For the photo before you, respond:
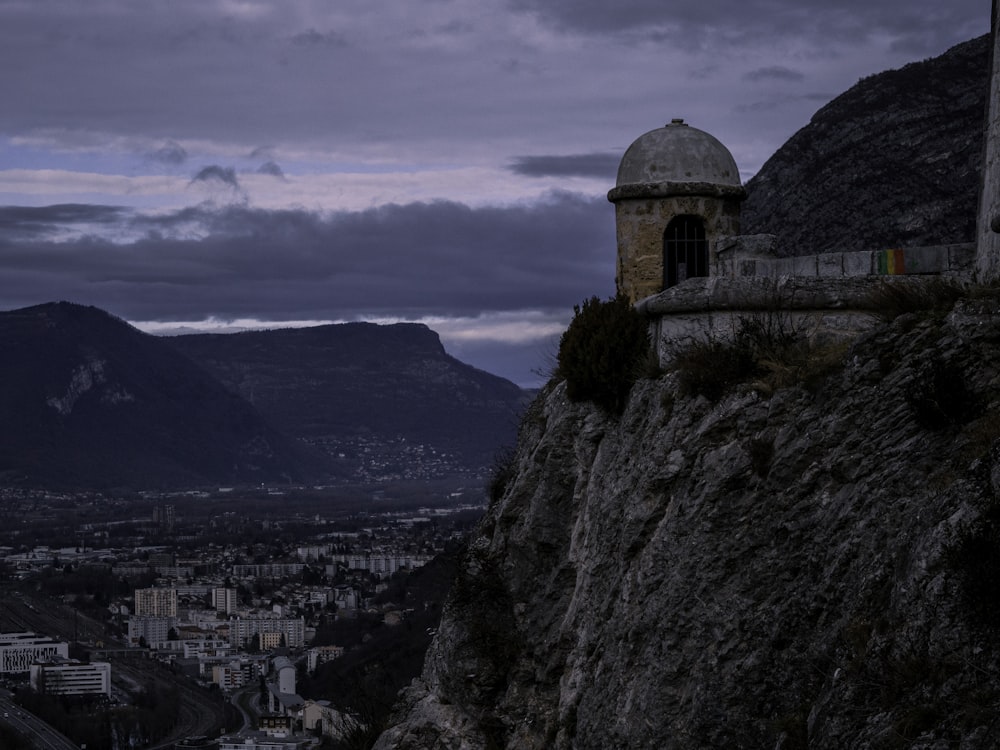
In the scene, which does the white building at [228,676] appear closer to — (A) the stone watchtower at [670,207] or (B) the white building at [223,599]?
(B) the white building at [223,599]

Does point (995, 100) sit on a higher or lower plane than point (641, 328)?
higher

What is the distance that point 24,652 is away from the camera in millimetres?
110125

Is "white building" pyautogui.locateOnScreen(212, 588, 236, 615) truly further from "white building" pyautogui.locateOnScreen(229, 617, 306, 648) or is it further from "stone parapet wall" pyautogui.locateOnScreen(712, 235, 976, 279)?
"stone parapet wall" pyautogui.locateOnScreen(712, 235, 976, 279)

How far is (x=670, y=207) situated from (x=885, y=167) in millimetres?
24085

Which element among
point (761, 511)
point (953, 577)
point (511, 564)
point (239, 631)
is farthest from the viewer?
point (239, 631)

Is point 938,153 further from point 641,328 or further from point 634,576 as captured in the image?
point 634,576

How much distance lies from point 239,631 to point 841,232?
100946mm

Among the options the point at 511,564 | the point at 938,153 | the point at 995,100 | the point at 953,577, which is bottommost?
the point at 511,564

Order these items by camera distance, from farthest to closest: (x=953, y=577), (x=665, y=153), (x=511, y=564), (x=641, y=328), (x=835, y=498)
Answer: (x=665, y=153), (x=511, y=564), (x=641, y=328), (x=835, y=498), (x=953, y=577)

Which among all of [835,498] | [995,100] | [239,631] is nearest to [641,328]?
[995,100]

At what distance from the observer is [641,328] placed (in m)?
17.0

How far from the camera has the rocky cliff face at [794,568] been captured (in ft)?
27.3

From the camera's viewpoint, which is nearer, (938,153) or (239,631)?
(938,153)

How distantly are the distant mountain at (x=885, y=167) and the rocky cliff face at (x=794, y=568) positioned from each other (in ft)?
63.6
